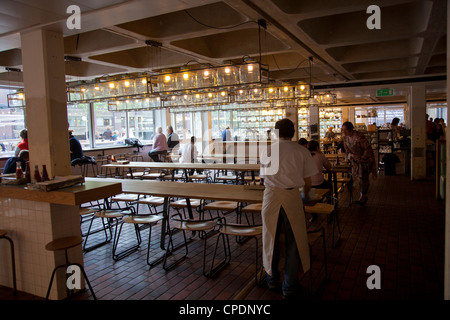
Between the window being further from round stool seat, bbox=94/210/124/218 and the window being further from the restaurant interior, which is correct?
round stool seat, bbox=94/210/124/218

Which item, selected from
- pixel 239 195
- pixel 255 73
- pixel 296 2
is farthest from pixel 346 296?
pixel 296 2

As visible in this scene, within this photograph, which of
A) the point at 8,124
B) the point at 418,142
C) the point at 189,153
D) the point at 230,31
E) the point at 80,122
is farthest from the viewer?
the point at 80,122

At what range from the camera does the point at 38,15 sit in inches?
137

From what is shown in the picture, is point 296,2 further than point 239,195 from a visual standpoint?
Yes

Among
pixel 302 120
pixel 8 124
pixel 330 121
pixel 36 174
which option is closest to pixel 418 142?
pixel 302 120

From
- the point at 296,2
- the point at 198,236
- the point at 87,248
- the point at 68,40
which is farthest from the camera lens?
the point at 68,40

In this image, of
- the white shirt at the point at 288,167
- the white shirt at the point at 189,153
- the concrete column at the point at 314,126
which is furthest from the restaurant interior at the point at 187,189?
the concrete column at the point at 314,126

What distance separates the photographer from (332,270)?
3.96 m

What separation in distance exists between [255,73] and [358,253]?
2.69 meters

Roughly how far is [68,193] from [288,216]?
6.91 feet

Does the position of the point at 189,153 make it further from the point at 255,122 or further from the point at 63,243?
the point at 255,122
